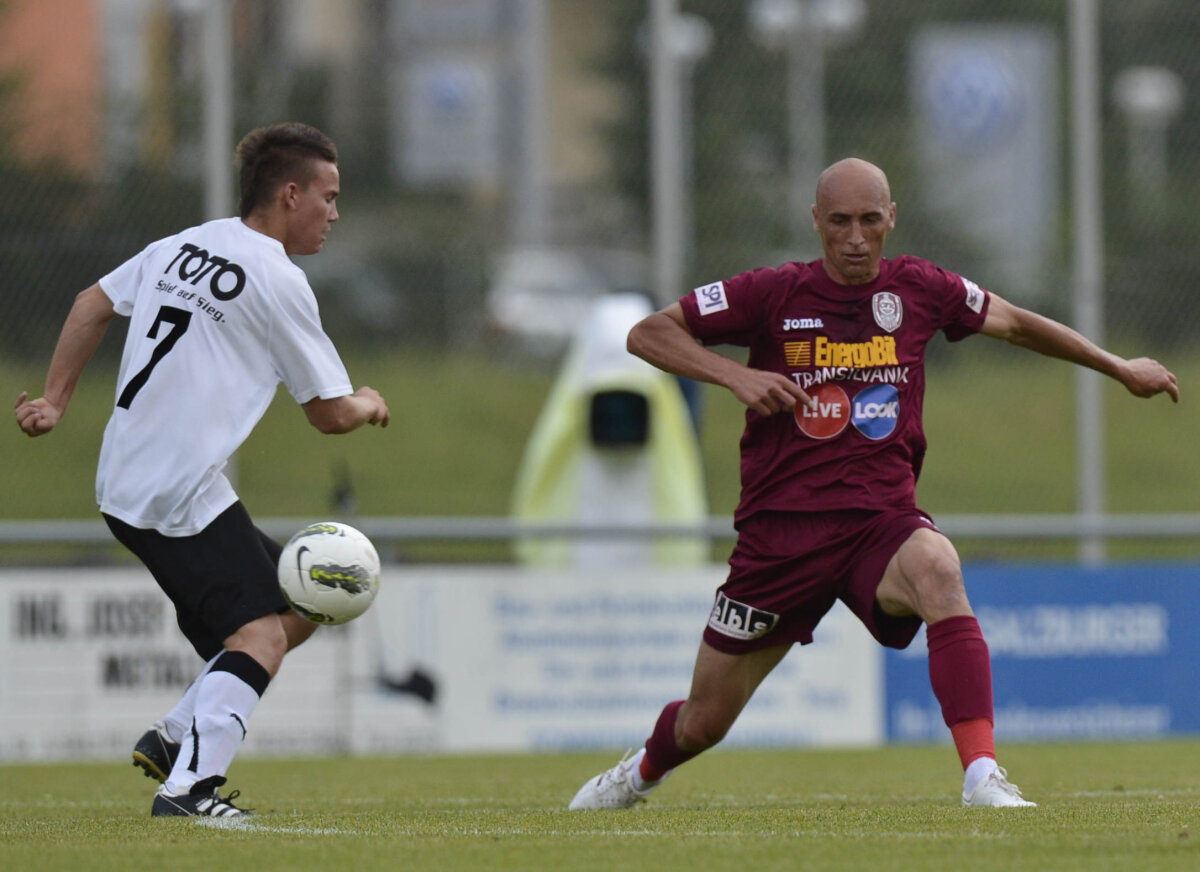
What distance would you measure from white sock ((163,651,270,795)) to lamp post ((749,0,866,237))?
7.60 m

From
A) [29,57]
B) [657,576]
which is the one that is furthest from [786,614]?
[29,57]

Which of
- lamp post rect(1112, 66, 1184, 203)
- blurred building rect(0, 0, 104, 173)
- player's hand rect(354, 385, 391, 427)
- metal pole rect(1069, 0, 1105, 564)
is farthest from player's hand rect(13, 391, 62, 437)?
lamp post rect(1112, 66, 1184, 203)

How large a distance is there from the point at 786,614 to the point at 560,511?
604 centimetres

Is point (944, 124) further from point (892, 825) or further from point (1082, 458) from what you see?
point (892, 825)

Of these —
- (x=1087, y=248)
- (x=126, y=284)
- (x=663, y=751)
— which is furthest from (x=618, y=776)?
(x=1087, y=248)

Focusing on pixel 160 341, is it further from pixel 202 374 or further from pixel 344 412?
pixel 344 412

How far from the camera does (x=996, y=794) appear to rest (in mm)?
5535

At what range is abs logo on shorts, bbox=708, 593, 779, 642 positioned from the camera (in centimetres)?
599

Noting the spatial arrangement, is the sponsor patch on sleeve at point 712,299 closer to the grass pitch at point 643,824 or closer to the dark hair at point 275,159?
the dark hair at point 275,159

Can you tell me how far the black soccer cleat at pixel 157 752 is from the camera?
595 centimetres

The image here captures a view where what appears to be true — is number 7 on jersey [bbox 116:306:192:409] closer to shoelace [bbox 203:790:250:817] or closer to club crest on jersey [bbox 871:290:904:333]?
shoelace [bbox 203:790:250:817]

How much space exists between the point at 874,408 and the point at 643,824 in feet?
4.86

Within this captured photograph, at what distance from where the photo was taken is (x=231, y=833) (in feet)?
17.1

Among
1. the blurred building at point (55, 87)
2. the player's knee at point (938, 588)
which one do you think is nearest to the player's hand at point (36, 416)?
the player's knee at point (938, 588)
